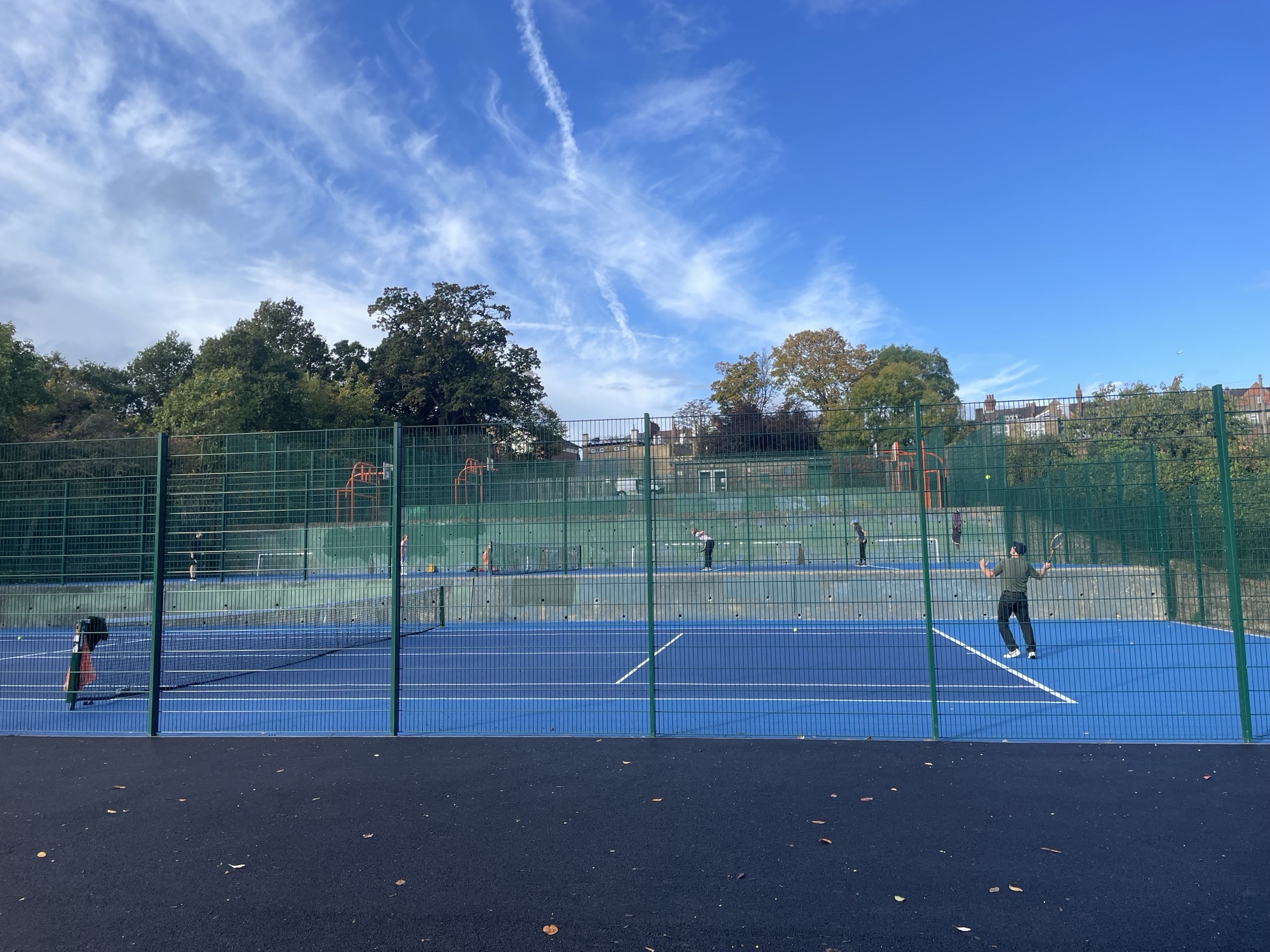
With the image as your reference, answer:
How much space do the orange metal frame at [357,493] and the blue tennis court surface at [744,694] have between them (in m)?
2.08

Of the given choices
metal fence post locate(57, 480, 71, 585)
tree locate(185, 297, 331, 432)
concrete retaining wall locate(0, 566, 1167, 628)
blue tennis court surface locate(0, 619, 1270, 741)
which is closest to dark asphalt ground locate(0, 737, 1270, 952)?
blue tennis court surface locate(0, 619, 1270, 741)

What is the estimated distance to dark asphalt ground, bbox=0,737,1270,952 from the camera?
390cm

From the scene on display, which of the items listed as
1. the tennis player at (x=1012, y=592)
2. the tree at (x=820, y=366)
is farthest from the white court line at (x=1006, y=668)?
the tree at (x=820, y=366)

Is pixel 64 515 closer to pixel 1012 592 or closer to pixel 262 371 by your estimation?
pixel 1012 592

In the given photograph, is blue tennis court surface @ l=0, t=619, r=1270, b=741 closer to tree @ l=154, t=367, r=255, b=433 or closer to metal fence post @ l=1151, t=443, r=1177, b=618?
metal fence post @ l=1151, t=443, r=1177, b=618

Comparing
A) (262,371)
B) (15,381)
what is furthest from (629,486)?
(262,371)

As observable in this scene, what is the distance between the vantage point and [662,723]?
8.27 meters

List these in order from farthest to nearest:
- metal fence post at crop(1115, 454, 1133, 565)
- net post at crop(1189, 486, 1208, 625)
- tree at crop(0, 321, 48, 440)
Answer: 1. tree at crop(0, 321, 48, 440)
2. metal fence post at crop(1115, 454, 1133, 565)
3. net post at crop(1189, 486, 1208, 625)

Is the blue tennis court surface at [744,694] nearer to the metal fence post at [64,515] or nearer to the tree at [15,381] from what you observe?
the metal fence post at [64,515]

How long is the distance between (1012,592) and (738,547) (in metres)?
3.98

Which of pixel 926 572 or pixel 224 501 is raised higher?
pixel 224 501

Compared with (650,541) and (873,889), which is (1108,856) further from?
(650,541)

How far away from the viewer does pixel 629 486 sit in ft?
27.7

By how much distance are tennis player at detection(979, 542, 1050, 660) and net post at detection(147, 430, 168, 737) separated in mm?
9095
